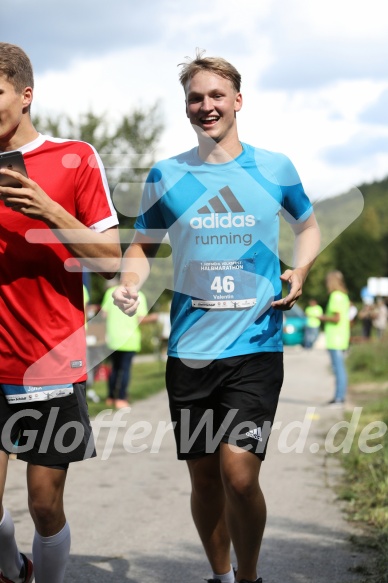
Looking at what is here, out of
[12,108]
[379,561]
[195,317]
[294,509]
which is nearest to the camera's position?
[12,108]

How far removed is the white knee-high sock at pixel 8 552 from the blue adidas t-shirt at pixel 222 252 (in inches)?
38.6

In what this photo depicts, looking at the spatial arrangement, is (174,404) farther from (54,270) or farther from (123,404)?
(123,404)

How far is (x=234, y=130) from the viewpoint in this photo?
4492mm

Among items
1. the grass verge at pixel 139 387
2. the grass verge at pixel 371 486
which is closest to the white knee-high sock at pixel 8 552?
the grass verge at pixel 371 486

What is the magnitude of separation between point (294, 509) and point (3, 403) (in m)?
3.45

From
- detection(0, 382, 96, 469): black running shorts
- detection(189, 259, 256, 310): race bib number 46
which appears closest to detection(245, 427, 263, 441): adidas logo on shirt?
detection(189, 259, 256, 310): race bib number 46

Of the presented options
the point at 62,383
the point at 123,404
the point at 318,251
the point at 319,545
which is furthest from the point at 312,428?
the point at 62,383

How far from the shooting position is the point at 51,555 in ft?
13.3

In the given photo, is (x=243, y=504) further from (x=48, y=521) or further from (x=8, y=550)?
(x=8, y=550)

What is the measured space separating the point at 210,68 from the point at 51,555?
2.12m

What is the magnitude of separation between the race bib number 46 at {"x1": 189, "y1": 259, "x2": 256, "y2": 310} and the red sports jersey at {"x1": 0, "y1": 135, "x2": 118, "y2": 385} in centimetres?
55

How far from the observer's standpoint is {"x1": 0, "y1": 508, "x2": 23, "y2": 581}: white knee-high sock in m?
4.25

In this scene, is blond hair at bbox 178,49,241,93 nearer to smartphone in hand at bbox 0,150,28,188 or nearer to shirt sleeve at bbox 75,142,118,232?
shirt sleeve at bbox 75,142,118,232
